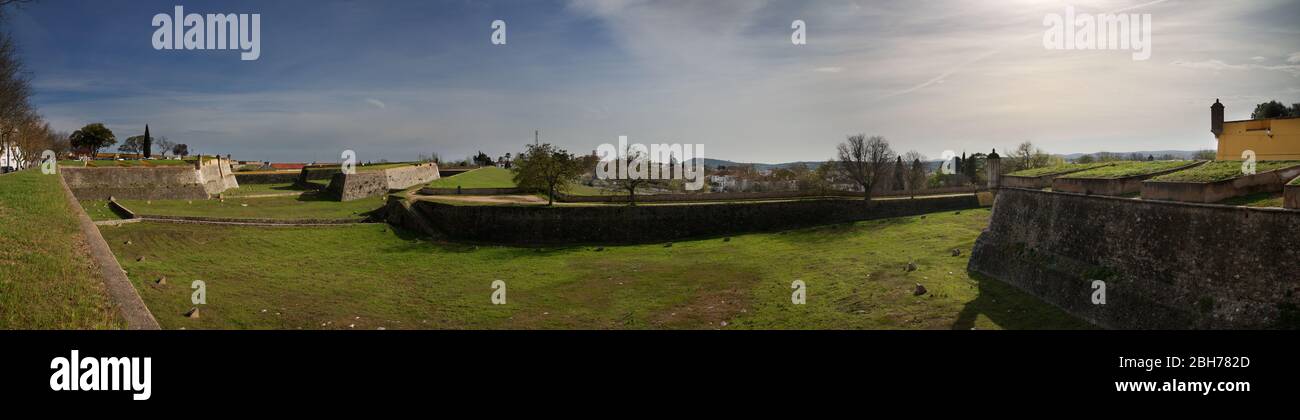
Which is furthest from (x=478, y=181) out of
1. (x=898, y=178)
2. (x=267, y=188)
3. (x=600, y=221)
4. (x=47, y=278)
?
(x=47, y=278)

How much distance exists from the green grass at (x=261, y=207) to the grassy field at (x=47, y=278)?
73.2ft

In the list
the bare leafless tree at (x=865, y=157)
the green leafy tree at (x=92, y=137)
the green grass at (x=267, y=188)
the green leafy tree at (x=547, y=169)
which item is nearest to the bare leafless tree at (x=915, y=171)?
the bare leafless tree at (x=865, y=157)

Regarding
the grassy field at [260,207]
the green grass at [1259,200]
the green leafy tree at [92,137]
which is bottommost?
the grassy field at [260,207]

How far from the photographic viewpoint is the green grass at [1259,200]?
14250 mm

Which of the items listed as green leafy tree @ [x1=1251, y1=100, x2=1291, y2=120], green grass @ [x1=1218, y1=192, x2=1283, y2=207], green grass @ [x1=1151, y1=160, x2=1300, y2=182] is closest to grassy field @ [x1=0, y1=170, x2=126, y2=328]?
green grass @ [x1=1218, y1=192, x2=1283, y2=207]

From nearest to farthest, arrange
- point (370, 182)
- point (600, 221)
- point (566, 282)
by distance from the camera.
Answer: point (566, 282), point (600, 221), point (370, 182)

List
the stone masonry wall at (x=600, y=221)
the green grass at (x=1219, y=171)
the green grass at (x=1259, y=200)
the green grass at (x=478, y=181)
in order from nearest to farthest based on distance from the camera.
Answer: the green grass at (x=1259, y=200), the green grass at (x=1219, y=171), the stone masonry wall at (x=600, y=221), the green grass at (x=478, y=181)

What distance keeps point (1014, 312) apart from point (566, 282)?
1648 cm

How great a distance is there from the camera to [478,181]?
209 ft

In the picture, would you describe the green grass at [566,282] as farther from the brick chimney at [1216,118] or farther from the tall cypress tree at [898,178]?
the tall cypress tree at [898,178]

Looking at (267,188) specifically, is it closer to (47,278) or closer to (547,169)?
(547,169)
